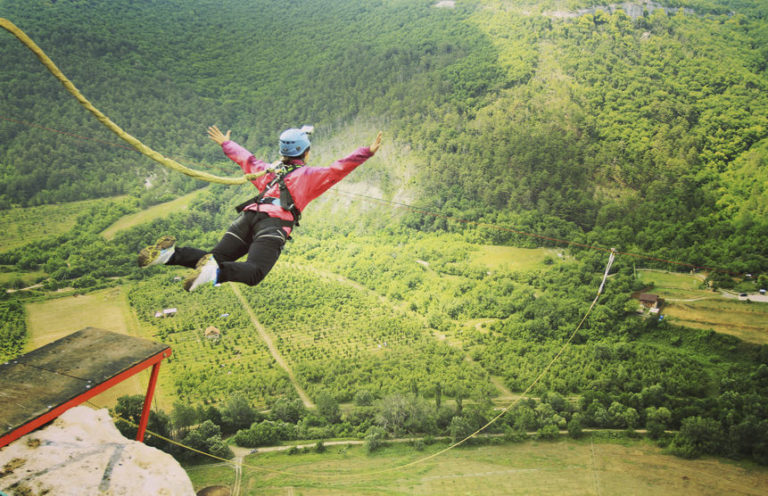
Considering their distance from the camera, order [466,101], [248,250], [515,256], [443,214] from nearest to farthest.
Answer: [248,250]
[515,256]
[443,214]
[466,101]

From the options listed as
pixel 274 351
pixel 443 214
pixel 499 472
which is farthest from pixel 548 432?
pixel 443 214

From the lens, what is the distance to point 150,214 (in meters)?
38.6

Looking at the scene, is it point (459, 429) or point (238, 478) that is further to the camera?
point (459, 429)

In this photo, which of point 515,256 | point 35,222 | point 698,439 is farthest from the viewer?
point 35,222

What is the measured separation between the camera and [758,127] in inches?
1072

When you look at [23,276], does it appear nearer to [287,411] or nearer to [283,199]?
[287,411]

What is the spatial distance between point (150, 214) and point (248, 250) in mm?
36652

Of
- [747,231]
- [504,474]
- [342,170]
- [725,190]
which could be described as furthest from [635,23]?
[342,170]

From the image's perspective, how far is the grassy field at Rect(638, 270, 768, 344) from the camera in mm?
21938

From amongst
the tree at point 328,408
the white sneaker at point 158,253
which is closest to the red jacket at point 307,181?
the white sneaker at point 158,253

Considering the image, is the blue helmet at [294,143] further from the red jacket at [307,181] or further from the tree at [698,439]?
the tree at [698,439]

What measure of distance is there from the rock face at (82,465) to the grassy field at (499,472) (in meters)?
13.3

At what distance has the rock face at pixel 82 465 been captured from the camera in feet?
17.1

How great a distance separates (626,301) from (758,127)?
11543mm
